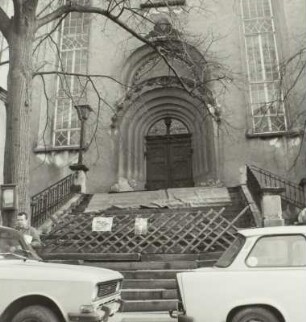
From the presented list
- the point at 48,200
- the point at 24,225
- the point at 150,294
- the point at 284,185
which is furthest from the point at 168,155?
the point at 150,294

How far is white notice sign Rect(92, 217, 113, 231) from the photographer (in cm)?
1037

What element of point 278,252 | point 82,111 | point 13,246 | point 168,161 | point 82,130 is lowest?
point 278,252

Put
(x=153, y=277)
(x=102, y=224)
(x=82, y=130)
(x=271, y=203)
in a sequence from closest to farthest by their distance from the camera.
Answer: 1. (x=153, y=277)
2. (x=102, y=224)
3. (x=271, y=203)
4. (x=82, y=130)

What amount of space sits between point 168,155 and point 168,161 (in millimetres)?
253

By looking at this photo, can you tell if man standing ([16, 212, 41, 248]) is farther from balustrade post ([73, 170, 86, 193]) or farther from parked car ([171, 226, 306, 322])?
balustrade post ([73, 170, 86, 193])

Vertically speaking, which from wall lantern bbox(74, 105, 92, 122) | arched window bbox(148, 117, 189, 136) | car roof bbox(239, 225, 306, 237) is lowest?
car roof bbox(239, 225, 306, 237)

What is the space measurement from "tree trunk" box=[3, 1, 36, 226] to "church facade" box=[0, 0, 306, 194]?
639cm

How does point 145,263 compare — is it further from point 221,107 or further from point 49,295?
point 221,107

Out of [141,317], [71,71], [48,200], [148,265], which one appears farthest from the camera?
[71,71]

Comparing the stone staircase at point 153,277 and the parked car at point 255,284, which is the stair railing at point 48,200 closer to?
the stone staircase at point 153,277

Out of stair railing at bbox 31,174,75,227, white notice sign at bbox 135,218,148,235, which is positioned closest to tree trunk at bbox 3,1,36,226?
white notice sign at bbox 135,218,148,235

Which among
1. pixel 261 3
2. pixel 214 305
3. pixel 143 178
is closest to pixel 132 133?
pixel 143 178

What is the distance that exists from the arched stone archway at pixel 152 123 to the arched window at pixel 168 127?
0.85 ft

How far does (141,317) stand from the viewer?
269 inches
